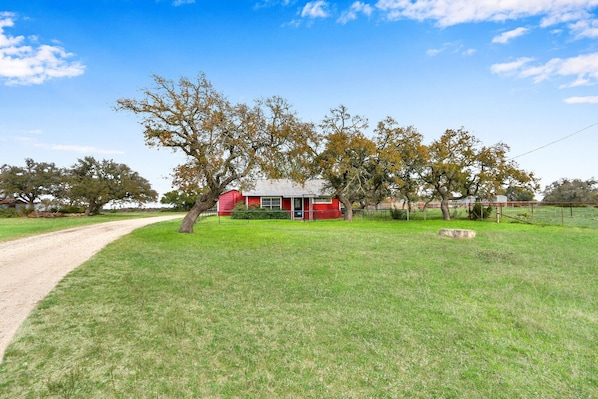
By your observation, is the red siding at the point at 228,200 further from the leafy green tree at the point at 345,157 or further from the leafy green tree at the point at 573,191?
the leafy green tree at the point at 573,191

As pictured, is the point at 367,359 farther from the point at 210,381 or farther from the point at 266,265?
the point at 266,265

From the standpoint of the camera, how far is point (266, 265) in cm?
888

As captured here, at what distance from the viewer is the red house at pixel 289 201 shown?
34.2 meters

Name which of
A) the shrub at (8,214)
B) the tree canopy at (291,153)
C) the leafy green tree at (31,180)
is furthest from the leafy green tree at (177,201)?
the tree canopy at (291,153)

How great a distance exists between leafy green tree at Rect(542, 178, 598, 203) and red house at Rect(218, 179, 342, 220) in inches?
1749

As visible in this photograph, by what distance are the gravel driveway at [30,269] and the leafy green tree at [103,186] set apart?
2779 cm

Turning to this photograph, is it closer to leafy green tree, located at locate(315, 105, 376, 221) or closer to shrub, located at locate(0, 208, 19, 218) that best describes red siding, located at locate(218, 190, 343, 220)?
leafy green tree, located at locate(315, 105, 376, 221)

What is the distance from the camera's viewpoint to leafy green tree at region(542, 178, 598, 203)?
5181cm

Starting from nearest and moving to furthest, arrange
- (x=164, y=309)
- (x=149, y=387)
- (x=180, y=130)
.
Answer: (x=149, y=387), (x=164, y=309), (x=180, y=130)

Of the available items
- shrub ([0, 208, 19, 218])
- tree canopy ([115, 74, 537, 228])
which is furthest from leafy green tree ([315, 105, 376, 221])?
shrub ([0, 208, 19, 218])

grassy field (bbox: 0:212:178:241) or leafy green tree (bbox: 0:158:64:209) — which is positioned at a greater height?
leafy green tree (bbox: 0:158:64:209)

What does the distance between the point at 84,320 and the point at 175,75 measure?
14.1m

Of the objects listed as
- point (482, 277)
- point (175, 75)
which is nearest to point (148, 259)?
point (482, 277)

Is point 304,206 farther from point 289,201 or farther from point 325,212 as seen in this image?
point 325,212
